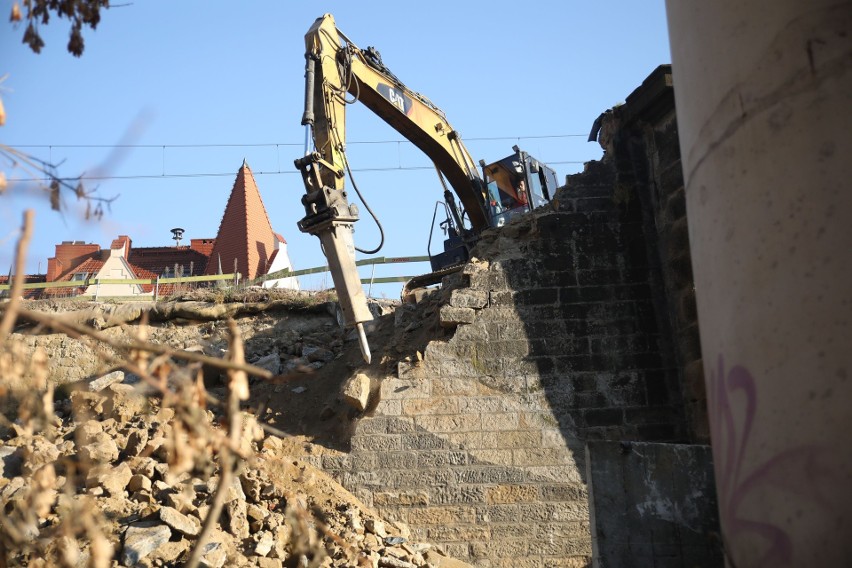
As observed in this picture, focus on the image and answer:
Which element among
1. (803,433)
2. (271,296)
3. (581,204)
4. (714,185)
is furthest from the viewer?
(271,296)

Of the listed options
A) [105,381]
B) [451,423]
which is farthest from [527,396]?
[105,381]

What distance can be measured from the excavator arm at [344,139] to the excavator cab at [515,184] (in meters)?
0.60

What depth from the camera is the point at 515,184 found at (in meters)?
17.0

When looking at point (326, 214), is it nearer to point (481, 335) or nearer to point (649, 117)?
point (481, 335)

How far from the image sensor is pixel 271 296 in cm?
1581

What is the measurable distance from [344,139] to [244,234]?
67.1 feet

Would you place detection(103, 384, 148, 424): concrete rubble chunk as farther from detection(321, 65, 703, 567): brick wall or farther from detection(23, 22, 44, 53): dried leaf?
detection(23, 22, 44, 53): dried leaf

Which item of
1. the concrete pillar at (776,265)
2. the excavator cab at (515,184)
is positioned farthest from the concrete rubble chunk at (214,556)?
the excavator cab at (515,184)

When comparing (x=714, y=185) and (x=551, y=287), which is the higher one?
(x=551, y=287)

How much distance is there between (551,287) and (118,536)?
194 inches

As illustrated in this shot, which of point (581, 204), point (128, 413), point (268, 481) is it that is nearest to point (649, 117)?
point (581, 204)

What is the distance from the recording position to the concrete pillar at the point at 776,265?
7.23ft

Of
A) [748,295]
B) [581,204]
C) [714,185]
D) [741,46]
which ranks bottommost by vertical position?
[748,295]

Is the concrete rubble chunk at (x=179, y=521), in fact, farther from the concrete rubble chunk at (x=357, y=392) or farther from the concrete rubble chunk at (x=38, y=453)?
the concrete rubble chunk at (x=357, y=392)
